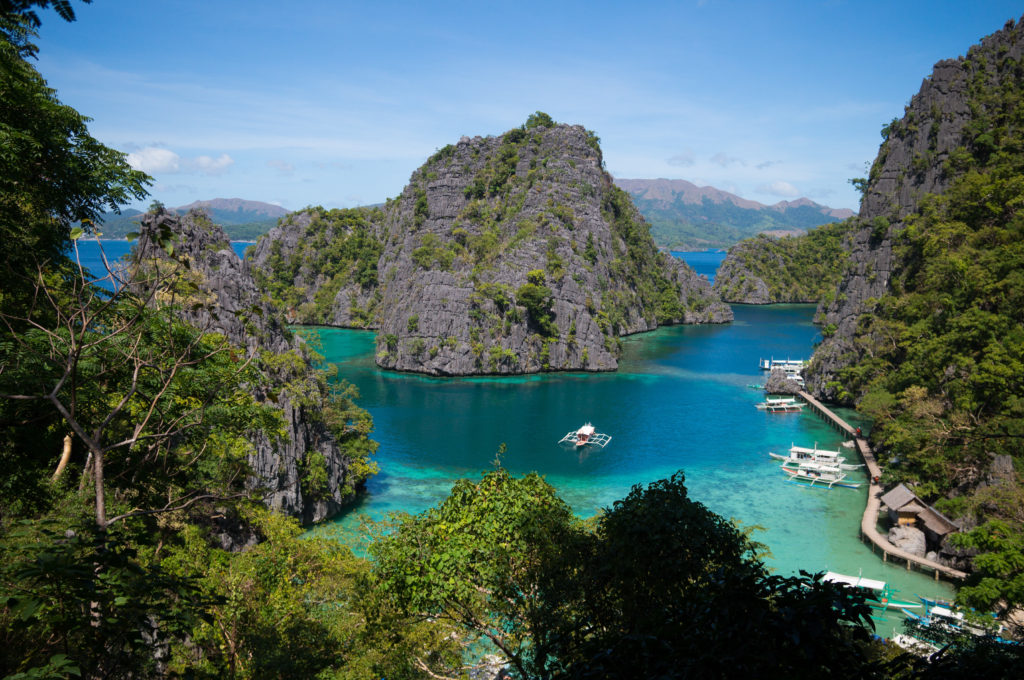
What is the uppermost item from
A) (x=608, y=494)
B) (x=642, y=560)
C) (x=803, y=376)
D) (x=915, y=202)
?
(x=915, y=202)

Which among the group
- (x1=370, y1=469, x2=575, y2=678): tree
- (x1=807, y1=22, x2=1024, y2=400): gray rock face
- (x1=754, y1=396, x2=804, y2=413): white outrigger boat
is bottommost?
(x1=754, y1=396, x2=804, y2=413): white outrigger boat

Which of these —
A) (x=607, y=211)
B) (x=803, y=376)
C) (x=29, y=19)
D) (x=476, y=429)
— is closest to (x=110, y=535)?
(x=29, y=19)

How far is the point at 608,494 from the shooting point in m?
31.2

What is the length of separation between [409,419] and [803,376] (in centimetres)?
3704

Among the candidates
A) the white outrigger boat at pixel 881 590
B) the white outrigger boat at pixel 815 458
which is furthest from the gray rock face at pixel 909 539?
the white outrigger boat at pixel 815 458

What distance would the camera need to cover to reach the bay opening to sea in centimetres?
2641

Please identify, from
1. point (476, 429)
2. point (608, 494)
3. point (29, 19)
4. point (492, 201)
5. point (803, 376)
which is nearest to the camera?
point (29, 19)

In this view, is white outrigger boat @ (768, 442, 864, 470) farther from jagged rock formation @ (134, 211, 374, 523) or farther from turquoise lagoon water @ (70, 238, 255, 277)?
turquoise lagoon water @ (70, 238, 255, 277)

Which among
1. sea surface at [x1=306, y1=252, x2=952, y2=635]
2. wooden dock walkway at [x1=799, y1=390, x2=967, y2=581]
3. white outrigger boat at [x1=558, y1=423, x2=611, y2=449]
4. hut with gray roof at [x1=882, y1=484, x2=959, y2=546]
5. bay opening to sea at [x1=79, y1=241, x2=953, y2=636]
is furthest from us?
white outrigger boat at [x1=558, y1=423, x2=611, y2=449]

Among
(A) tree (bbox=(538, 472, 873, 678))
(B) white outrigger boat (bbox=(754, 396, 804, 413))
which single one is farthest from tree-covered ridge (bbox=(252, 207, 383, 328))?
(A) tree (bbox=(538, 472, 873, 678))

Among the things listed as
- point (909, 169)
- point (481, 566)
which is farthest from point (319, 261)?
point (481, 566)

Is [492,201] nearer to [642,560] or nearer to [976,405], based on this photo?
[976,405]

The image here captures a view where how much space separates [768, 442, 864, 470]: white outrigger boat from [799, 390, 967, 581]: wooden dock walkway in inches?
46.1

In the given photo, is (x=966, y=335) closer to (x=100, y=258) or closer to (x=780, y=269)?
(x=100, y=258)
